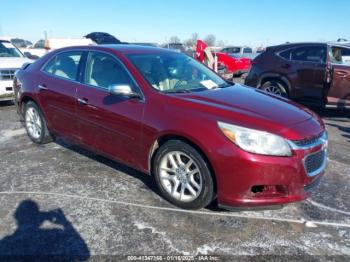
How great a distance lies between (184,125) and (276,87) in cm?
566

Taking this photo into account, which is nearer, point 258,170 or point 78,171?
point 258,170

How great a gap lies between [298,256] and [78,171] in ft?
9.57

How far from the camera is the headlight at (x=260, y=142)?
10.4ft

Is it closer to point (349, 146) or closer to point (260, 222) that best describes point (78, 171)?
point (260, 222)

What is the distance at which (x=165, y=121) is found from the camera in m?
3.60

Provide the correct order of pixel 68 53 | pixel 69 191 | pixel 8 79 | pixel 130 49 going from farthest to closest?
pixel 8 79 → pixel 68 53 → pixel 130 49 → pixel 69 191

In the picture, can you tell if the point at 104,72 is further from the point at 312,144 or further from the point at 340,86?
the point at 340,86

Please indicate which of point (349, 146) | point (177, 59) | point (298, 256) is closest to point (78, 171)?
point (177, 59)

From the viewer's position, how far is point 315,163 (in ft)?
11.3

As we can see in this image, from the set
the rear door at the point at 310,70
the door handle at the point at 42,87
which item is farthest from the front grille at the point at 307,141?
the rear door at the point at 310,70

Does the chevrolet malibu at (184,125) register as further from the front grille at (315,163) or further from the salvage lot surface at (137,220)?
the salvage lot surface at (137,220)

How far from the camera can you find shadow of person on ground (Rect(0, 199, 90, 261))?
2934 mm

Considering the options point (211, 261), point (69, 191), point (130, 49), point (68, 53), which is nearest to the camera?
point (211, 261)

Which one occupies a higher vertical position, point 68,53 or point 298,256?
point 68,53
